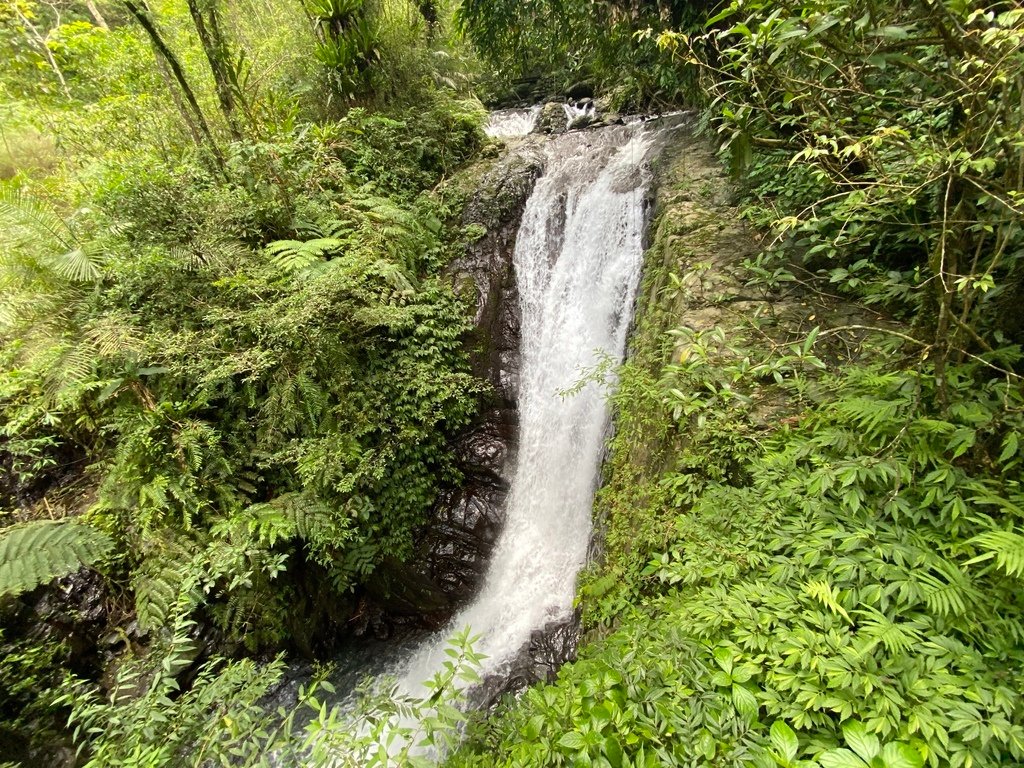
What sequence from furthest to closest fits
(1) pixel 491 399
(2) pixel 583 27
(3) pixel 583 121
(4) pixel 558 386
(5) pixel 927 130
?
(3) pixel 583 121 < (4) pixel 558 386 < (1) pixel 491 399 < (2) pixel 583 27 < (5) pixel 927 130

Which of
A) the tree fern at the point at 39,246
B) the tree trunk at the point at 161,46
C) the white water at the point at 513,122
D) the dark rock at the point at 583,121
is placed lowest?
the tree fern at the point at 39,246

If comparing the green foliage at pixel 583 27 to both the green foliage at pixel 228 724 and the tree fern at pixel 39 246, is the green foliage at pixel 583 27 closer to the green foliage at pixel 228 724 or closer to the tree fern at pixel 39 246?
the tree fern at pixel 39 246

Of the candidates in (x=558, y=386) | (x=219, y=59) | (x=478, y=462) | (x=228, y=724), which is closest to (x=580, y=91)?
(x=219, y=59)

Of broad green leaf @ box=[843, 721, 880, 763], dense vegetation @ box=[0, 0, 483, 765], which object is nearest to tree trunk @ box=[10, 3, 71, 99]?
dense vegetation @ box=[0, 0, 483, 765]

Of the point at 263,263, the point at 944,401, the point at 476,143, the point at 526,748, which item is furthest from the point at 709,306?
the point at 476,143

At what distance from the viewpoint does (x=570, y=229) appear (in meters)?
6.70

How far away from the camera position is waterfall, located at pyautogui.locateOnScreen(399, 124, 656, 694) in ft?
16.8

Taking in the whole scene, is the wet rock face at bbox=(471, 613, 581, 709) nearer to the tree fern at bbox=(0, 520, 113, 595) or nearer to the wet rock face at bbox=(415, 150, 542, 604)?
the wet rock face at bbox=(415, 150, 542, 604)

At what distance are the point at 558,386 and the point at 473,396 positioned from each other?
1.22 metres

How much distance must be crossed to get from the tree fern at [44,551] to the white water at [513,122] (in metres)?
9.99

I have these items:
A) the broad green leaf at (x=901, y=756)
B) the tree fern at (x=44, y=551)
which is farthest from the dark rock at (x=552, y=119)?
the broad green leaf at (x=901, y=756)

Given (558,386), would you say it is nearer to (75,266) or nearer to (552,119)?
(75,266)

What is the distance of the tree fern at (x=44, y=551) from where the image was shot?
3359mm

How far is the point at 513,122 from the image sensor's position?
1073 cm
